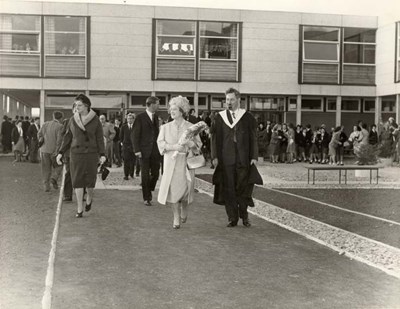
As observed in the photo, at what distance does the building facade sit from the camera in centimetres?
3206

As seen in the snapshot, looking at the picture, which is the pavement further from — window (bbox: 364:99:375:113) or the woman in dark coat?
window (bbox: 364:99:375:113)

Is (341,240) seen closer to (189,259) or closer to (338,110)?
(189,259)

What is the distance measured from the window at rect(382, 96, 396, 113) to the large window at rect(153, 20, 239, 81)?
811 cm

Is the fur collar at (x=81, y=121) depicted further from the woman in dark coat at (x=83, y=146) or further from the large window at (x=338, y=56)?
the large window at (x=338, y=56)

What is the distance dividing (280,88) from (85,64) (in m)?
9.46

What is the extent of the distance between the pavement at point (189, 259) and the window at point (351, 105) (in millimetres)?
23607

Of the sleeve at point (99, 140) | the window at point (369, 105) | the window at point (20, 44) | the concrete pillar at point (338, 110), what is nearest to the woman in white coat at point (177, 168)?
the sleeve at point (99, 140)

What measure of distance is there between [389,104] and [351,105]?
1919 mm

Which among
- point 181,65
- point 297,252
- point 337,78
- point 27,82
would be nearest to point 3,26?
point 27,82

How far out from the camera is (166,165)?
9.91 meters

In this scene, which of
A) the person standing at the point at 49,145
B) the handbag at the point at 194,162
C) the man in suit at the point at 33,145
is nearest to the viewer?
the handbag at the point at 194,162

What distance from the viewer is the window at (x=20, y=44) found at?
32.1m

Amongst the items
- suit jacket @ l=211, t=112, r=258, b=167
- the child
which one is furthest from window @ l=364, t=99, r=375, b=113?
suit jacket @ l=211, t=112, r=258, b=167

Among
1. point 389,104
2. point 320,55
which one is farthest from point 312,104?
point 389,104
